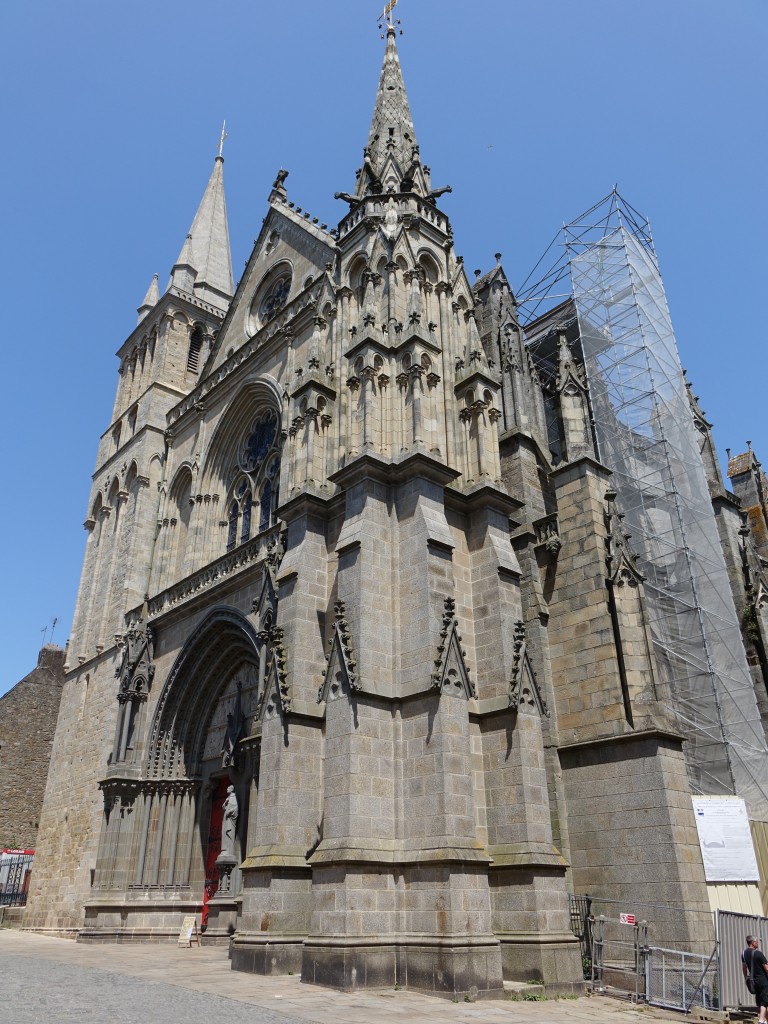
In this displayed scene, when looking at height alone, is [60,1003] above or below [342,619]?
below

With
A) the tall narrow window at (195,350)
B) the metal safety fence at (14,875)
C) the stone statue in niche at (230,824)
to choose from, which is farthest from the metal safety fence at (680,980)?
the metal safety fence at (14,875)

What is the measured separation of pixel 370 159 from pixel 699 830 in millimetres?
15091

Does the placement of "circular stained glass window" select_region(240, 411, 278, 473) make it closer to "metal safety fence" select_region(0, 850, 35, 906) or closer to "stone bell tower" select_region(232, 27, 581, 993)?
"stone bell tower" select_region(232, 27, 581, 993)

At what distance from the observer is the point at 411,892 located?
32.6 ft

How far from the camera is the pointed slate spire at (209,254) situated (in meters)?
30.9

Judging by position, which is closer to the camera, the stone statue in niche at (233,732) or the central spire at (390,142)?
the stone statue in niche at (233,732)

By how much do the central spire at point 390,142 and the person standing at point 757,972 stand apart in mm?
14625

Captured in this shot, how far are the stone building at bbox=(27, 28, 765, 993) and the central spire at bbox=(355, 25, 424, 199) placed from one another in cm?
7

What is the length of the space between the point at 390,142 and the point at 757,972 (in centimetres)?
1650

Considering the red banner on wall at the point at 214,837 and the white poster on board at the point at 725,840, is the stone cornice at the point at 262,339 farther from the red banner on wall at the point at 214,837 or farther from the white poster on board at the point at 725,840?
the white poster on board at the point at 725,840

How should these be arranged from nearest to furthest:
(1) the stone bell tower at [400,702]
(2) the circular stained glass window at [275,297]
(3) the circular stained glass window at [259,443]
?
1. (1) the stone bell tower at [400,702]
2. (3) the circular stained glass window at [259,443]
3. (2) the circular stained glass window at [275,297]

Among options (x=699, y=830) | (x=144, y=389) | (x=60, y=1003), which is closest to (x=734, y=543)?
(x=699, y=830)

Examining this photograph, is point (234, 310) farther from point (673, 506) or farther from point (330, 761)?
Answer: point (330, 761)

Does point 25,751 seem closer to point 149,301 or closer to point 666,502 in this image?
point 149,301
